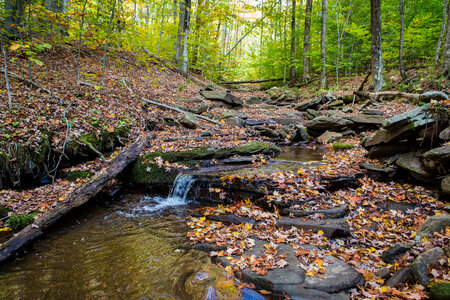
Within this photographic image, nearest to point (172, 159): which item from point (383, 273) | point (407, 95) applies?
point (383, 273)

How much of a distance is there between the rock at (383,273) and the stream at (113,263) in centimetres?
215

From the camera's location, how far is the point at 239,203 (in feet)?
18.6

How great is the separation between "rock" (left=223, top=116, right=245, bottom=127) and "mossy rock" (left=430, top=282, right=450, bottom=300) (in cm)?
993

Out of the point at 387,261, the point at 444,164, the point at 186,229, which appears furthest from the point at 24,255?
the point at 444,164

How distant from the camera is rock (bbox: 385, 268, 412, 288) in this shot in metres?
2.87

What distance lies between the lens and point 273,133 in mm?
11094

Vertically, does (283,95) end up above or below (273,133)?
above

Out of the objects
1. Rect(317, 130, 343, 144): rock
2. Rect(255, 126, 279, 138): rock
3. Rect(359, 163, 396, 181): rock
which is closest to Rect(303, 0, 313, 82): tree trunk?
Rect(317, 130, 343, 144): rock

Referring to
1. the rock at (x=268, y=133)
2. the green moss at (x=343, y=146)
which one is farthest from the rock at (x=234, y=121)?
the green moss at (x=343, y=146)

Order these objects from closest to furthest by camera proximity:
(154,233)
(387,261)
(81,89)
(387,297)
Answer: (387,297), (387,261), (154,233), (81,89)

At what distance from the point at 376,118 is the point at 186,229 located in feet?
31.2

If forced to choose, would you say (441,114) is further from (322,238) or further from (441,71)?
(441,71)

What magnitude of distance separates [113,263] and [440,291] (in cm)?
431

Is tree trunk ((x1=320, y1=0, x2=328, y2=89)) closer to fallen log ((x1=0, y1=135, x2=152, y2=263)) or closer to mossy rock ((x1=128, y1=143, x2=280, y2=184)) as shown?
mossy rock ((x1=128, y1=143, x2=280, y2=184))
